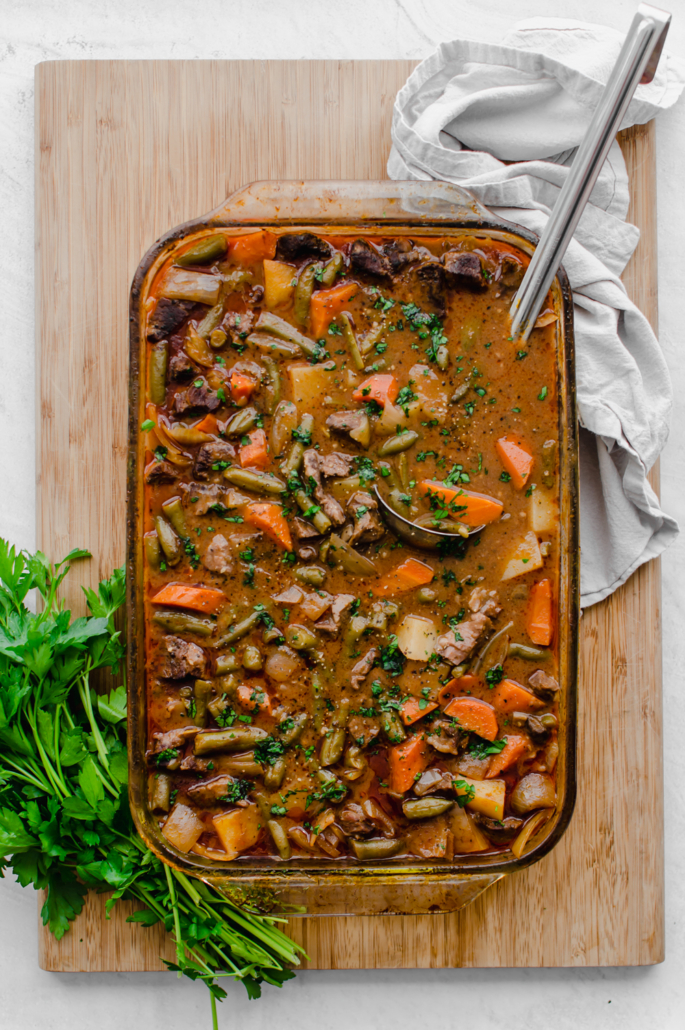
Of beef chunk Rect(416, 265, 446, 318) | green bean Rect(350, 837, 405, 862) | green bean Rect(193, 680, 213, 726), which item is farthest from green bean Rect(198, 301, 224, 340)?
green bean Rect(350, 837, 405, 862)

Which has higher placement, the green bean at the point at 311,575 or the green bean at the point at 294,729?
the green bean at the point at 311,575

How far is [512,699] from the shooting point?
285 centimetres

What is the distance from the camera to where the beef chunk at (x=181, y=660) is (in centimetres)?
280

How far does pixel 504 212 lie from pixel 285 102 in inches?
40.5

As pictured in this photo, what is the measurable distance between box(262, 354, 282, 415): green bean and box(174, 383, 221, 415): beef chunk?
17 centimetres

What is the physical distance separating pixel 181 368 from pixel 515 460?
1.22 meters

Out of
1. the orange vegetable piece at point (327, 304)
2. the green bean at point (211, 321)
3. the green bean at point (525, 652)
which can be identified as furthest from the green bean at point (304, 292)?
the green bean at point (525, 652)

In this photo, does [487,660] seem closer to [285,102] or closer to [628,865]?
[628,865]

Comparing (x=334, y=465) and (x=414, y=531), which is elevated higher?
(x=334, y=465)

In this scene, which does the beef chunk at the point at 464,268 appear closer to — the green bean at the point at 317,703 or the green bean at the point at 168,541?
the green bean at the point at 168,541

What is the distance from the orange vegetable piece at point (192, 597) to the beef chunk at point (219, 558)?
79mm

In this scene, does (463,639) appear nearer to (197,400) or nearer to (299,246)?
(197,400)

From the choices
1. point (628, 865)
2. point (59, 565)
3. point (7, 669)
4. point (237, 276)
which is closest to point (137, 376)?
point (237, 276)

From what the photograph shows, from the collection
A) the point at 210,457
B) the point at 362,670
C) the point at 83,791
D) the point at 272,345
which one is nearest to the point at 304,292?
the point at 272,345
